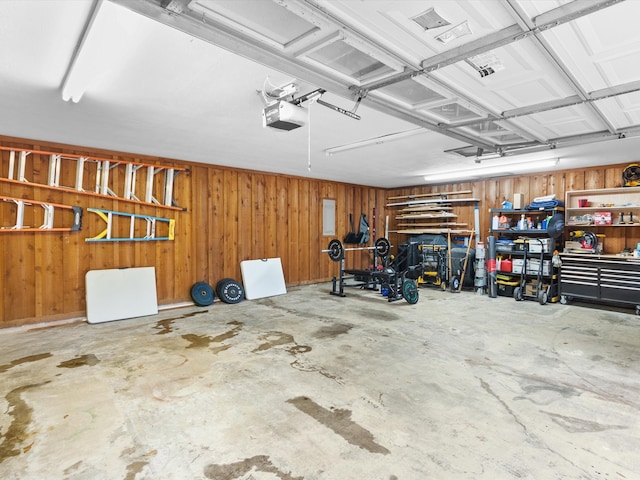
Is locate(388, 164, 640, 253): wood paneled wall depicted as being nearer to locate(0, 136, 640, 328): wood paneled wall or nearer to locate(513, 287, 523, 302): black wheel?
locate(0, 136, 640, 328): wood paneled wall

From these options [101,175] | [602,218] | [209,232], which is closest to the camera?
[101,175]

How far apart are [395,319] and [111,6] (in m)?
4.36

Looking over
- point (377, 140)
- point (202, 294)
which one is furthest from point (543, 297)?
point (202, 294)

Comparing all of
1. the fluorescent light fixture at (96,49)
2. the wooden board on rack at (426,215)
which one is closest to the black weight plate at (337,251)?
the wooden board on rack at (426,215)

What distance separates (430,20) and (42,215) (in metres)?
5.08

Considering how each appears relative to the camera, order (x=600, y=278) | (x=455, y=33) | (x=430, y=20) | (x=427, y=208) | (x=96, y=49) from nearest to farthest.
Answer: (x=430, y=20)
(x=455, y=33)
(x=96, y=49)
(x=600, y=278)
(x=427, y=208)

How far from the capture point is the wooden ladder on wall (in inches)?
168

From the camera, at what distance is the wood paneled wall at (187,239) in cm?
438

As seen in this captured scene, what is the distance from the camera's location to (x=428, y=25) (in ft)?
5.69

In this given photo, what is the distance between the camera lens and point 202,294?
564 cm

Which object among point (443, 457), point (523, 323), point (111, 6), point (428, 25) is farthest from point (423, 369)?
point (111, 6)

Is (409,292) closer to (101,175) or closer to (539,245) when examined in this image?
(539,245)

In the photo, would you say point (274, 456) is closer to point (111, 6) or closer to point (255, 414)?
point (255, 414)

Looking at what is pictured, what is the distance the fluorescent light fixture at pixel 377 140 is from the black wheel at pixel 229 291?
9.30ft
